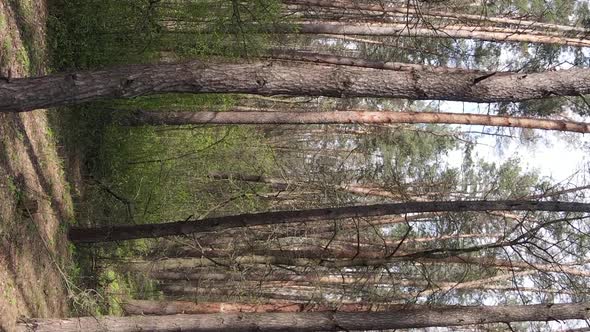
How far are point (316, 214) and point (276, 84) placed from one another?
296cm

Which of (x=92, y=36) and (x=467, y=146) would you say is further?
(x=467, y=146)

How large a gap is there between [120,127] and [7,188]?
3.80 meters

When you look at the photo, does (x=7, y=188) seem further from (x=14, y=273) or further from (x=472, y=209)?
(x=472, y=209)

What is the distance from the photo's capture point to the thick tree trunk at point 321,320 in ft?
23.4

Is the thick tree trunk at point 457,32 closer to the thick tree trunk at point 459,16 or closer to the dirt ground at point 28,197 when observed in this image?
the thick tree trunk at point 459,16

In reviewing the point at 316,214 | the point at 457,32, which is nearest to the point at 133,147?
the point at 316,214

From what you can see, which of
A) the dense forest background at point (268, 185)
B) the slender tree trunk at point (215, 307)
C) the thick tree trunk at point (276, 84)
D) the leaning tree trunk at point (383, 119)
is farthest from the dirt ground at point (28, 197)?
the leaning tree trunk at point (383, 119)

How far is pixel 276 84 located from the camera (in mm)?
Answer: 5273

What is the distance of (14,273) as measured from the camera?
7379mm

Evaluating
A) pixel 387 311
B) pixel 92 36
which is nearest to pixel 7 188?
pixel 92 36

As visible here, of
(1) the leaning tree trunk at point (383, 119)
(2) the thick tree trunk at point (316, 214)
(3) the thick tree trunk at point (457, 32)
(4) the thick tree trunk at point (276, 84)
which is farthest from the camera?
(3) the thick tree trunk at point (457, 32)

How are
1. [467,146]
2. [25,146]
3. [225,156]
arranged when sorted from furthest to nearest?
[467,146] → [225,156] → [25,146]

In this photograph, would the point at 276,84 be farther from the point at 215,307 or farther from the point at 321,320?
the point at 215,307

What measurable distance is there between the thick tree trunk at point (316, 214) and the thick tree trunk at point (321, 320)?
1.15m
